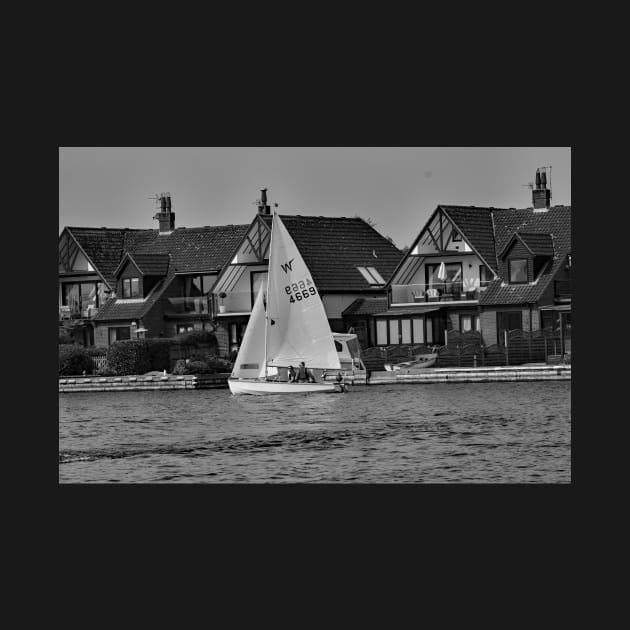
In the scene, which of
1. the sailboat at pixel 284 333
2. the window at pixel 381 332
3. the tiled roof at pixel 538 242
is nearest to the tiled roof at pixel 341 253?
the sailboat at pixel 284 333

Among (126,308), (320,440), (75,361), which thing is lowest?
(320,440)

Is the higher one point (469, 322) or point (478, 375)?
point (469, 322)

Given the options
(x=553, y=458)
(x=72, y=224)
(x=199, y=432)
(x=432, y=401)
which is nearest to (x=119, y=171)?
Result: (x=72, y=224)

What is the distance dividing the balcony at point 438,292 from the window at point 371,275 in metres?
0.51

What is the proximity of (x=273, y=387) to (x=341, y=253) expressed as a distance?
10.6ft

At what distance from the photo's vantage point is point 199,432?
28.9 metres

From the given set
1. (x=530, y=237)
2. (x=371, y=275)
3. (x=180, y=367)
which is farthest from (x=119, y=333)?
(x=530, y=237)

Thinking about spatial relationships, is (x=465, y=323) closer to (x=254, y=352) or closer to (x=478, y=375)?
(x=478, y=375)

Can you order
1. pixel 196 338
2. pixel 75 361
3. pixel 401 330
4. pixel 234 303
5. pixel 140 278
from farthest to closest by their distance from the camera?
pixel 401 330
pixel 196 338
pixel 234 303
pixel 140 278
pixel 75 361

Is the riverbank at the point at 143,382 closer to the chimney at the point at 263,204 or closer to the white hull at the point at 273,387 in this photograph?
the white hull at the point at 273,387

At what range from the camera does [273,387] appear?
37219 mm

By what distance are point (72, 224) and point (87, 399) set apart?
6179 millimetres

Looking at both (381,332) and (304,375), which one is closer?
(304,375)

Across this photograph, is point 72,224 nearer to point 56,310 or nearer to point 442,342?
point 56,310
